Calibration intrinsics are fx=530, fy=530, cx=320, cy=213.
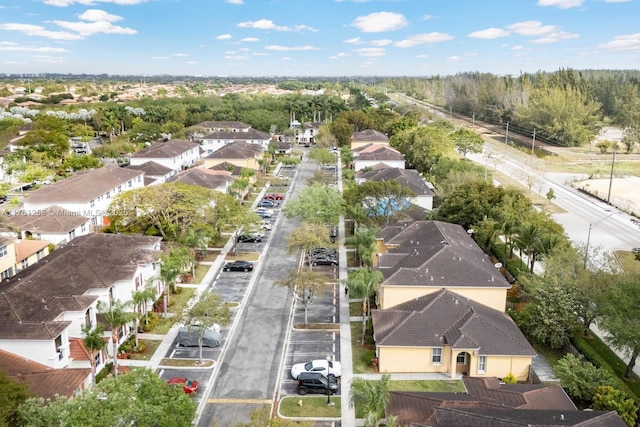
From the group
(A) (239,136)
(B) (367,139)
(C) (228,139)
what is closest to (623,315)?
(B) (367,139)

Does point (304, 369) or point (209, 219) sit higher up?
point (209, 219)

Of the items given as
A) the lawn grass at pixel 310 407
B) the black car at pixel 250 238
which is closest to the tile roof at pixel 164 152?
the black car at pixel 250 238

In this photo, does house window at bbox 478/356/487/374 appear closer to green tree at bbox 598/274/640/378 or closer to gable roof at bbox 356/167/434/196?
green tree at bbox 598/274/640/378

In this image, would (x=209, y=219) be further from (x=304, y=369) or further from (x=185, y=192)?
(x=304, y=369)

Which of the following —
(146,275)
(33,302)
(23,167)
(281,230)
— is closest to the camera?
(33,302)

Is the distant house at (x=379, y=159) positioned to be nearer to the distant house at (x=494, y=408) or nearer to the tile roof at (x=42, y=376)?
the distant house at (x=494, y=408)

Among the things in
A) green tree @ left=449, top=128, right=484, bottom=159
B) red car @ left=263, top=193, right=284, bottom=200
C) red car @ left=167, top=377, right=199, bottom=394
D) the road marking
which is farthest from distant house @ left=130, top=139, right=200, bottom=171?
the road marking

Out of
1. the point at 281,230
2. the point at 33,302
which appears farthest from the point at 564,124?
the point at 33,302
